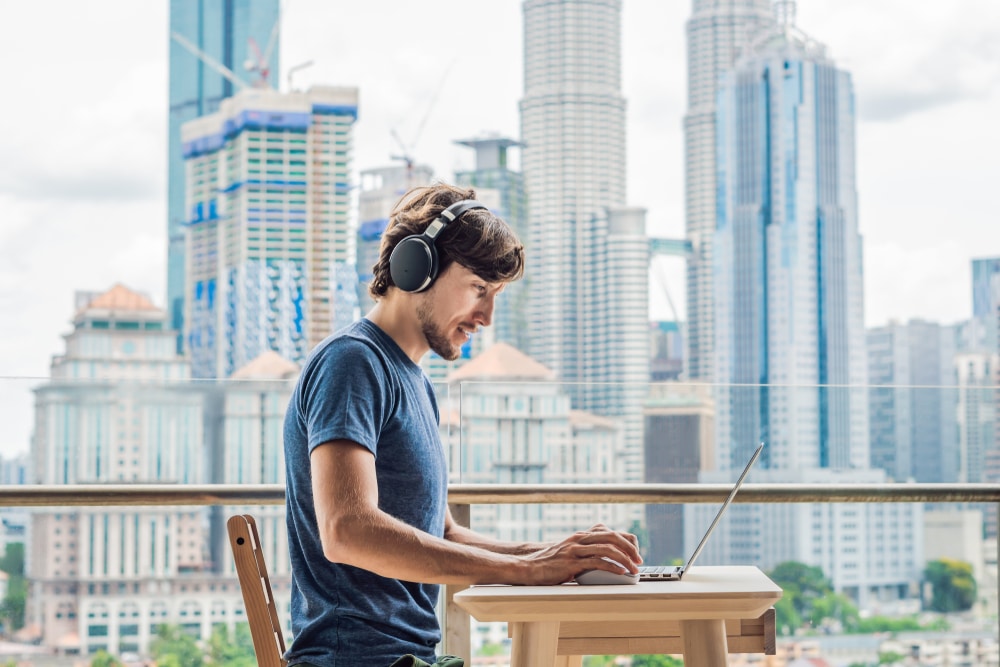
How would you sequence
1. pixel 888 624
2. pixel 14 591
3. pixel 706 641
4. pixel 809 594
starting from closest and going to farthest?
pixel 706 641
pixel 14 591
pixel 888 624
pixel 809 594

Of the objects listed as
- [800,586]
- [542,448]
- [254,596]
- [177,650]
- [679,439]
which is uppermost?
[254,596]

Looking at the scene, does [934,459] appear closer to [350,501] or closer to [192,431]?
[192,431]

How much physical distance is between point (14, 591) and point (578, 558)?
43.9m

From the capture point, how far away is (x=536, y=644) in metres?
1.33

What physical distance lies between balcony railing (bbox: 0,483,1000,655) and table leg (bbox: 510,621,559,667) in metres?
0.77

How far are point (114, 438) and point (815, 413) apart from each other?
87.8 feet

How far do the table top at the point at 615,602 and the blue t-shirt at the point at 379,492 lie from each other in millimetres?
145

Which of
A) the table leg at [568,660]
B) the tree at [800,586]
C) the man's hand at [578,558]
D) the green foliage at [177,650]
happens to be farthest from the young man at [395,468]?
the tree at [800,586]

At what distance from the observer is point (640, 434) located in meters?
42.4

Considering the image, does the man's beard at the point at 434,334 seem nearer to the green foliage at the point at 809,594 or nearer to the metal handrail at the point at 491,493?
the metal handrail at the point at 491,493

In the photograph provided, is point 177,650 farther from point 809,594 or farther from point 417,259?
point 809,594

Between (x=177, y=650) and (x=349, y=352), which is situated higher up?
(x=349, y=352)

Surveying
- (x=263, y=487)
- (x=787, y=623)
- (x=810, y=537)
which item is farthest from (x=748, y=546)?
(x=263, y=487)

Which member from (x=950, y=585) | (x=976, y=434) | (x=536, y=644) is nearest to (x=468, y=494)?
(x=536, y=644)
